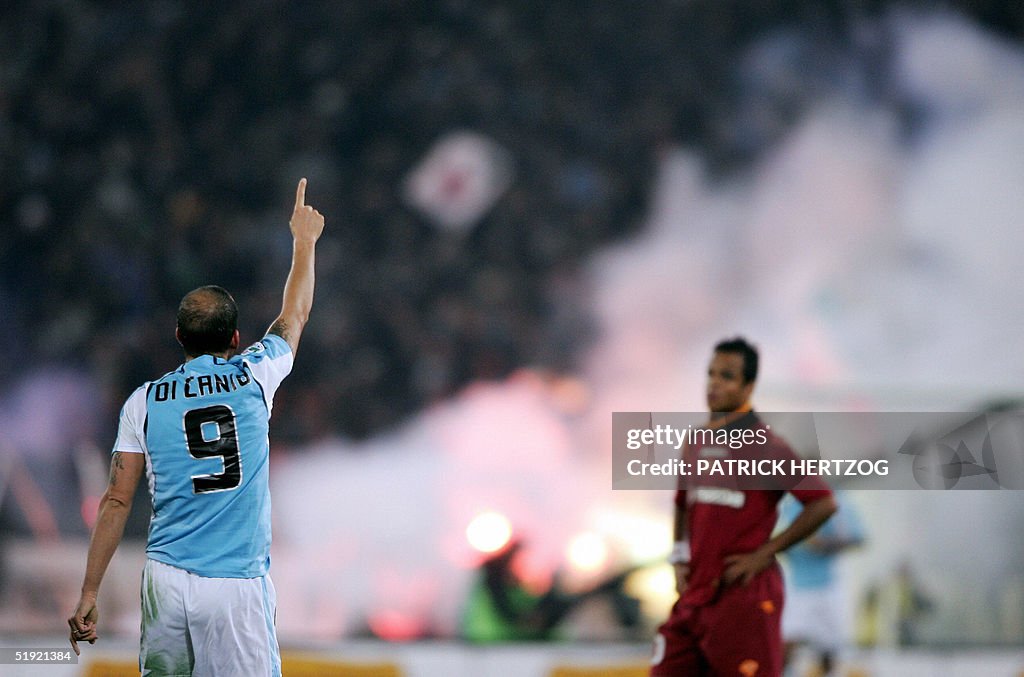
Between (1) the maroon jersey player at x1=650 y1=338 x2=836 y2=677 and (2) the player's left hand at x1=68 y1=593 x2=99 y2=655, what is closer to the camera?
(2) the player's left hand at x1=68 y1=593 x2=99 y2=655

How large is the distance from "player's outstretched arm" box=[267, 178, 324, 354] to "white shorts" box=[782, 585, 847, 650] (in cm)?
364

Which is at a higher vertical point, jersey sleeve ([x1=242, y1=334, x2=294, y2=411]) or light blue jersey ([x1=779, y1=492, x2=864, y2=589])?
jersey sleeve ([x1=242, y1=334, x2=294, y2=411])

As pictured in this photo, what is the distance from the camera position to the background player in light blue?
→ 5910 mm

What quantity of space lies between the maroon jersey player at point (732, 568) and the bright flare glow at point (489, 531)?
3.99 m

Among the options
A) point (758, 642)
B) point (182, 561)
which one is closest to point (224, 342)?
point (182, 561)

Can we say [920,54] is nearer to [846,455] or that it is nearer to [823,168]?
[823,168]

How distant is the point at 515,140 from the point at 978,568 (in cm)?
472

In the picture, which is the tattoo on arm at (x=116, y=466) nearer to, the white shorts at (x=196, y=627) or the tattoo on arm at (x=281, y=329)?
the white shorts at (x=196, y=627)

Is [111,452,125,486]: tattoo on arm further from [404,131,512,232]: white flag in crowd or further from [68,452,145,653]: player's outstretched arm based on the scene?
[404,131,512,232]: white flag in crowd

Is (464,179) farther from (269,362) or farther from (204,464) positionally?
(204,464)

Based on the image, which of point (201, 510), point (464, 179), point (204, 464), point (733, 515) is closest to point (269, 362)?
point (204, 464)

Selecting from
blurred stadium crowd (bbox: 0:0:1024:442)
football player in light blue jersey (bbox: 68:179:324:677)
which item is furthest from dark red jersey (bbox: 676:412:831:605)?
blurred stadium crowd (bbox: 0:0:1024:442)

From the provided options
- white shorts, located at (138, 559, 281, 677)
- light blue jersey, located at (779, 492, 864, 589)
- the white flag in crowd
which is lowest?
white shorts, located at (138, 559, 281, 677)

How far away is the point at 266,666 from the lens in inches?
119
